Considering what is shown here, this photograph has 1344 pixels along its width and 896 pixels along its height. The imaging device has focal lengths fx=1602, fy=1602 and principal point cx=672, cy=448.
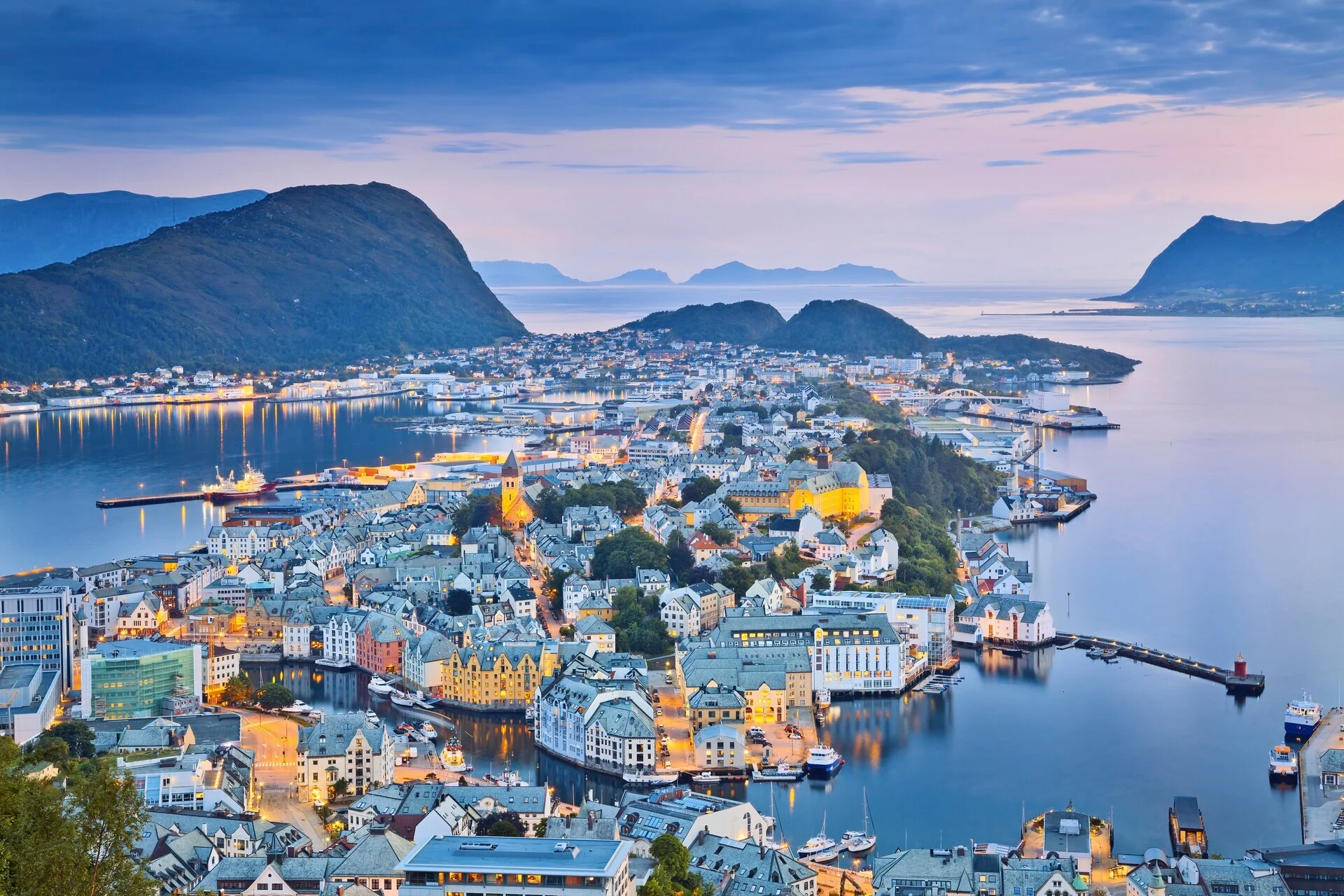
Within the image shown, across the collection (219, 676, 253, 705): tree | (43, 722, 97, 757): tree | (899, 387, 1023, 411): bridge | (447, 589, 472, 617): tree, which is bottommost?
(219, 676, 253, 705): tree

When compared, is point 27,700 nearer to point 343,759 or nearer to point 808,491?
point 343,759

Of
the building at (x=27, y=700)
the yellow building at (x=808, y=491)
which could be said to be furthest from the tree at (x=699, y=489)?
the building at (x=27, y=700)

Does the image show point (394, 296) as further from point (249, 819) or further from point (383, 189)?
point (249, 819)

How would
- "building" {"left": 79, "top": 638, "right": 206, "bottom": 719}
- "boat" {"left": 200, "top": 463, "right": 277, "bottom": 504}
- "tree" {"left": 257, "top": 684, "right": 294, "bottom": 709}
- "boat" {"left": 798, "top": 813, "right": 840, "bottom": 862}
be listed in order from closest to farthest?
"boat" {"left": 798, "top": 813, "right": 840, "bottom": 862} → "building" {"left": 79, "top": 638, "right": 206, "bottom": 719} → "tree" {"left": 257, "top": 684, "right": 294, "bottom": 709} → "boat" {"left": 200, "top": 463, "right": 277, "bottom": 504}

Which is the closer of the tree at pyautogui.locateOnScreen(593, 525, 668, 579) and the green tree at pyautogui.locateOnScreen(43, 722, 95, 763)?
the green tree at pyautogui.locateOnScreen(43, 722, 95, 763)

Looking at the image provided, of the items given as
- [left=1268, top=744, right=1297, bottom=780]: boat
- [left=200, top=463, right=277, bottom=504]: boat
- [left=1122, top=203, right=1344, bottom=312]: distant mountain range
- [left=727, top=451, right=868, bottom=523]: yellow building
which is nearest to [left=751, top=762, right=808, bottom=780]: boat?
[left=1268, top=744, right=1297, bottom=780]: boat

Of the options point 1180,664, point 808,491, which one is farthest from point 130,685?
point 808,491

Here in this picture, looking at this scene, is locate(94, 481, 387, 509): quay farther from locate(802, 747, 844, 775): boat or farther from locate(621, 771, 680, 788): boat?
locate(802, 747, 844, 775): boat
